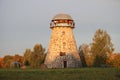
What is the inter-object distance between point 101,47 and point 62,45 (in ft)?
24.0

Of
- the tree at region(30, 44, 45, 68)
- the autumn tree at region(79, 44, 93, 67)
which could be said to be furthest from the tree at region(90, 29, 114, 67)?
the tree at region(30, 44, 45, 68)

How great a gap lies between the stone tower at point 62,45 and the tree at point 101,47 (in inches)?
145

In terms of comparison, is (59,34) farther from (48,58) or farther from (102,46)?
(102,46)

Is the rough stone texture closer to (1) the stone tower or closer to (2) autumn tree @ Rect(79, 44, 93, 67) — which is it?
(1) the stone tower

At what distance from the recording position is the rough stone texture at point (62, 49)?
55812 millimetres

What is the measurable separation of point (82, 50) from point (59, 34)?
15738 mm

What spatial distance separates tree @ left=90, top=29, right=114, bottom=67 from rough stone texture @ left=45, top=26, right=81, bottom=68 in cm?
379

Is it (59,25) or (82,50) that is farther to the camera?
(82,50)

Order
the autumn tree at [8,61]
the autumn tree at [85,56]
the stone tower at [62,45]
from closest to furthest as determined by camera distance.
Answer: the stone tower at [62,45] < the autumn tree at [85,56] < the autumn tree at [8,61]

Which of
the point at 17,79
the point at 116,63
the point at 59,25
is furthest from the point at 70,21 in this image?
the point at 17,79

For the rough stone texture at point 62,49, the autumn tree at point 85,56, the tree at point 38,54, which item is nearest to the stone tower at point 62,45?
the rough stone texture at point 62,49

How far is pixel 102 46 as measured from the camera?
59312 mm

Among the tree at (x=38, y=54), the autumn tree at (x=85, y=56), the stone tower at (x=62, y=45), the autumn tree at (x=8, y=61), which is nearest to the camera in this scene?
the stone tower at (x=62, y=45)

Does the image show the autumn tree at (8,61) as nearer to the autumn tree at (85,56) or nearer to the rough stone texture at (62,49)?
the autumn tree at (85,56)
